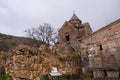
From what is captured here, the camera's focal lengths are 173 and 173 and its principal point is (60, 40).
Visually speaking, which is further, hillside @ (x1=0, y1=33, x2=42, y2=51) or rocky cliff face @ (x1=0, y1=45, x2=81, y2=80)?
hillside @ (x1=0, y1=33, x2=42, y2=51)

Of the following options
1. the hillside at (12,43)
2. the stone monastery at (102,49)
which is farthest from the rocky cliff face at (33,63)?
the hillside at (12,43)

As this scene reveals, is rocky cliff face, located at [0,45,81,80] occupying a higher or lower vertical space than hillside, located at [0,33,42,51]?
lower

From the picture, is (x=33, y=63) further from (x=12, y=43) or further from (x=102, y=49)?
(x=12, y=43)

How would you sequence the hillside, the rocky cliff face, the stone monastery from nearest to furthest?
the rocky cliff face → the stone monastery → the hillside

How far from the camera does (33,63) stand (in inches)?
691

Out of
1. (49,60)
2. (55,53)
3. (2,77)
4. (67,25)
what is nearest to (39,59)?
(49,60)

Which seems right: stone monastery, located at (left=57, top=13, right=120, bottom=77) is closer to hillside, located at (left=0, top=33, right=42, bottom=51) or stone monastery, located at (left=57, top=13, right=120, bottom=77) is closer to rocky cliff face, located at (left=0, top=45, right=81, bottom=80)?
rocky cliff face, located at (left=0, top=45, right=81, bottom=80)

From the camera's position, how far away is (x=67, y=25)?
88.5ft

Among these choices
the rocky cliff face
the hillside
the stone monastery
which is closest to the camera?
the rocky cliff face

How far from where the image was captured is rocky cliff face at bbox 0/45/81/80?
55.7 ft

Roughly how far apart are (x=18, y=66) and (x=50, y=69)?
3.36m

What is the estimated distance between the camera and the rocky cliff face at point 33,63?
55.7 feet

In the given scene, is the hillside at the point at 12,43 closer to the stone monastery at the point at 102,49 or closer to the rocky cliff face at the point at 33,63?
the rocky cliff face at the point at 33,63

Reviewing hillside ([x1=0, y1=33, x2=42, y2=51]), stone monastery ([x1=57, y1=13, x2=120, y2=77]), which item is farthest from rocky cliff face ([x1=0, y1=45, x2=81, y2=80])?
hillside ([x1=0, y1=33, x2=42, y2=51])
